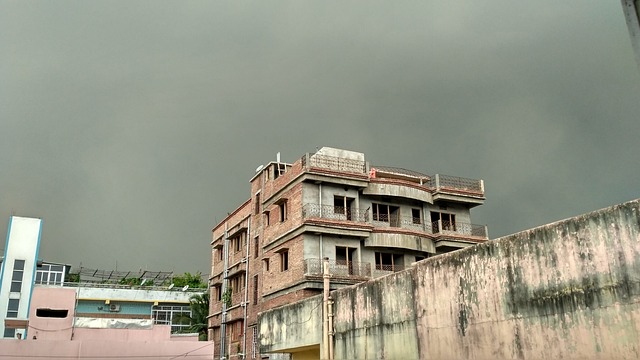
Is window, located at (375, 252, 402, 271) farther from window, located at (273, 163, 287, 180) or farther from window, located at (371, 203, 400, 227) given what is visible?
window, located at (273, 163, 287, 180)

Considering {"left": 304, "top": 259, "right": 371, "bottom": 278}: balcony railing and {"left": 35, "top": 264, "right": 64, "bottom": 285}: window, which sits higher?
{"left": 35, "top": 264, "right": 64, "bottom": 285}: window

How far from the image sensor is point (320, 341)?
779 inches

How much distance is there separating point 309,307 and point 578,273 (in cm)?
1151

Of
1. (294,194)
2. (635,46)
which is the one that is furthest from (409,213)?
(635,46)

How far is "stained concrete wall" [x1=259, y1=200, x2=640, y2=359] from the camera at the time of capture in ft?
33.6

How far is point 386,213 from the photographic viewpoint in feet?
120

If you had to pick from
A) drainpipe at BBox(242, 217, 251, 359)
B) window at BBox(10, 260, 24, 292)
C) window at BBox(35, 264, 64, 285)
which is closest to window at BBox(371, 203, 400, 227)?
drainpipe at BBox(242, 217, 251, 359)

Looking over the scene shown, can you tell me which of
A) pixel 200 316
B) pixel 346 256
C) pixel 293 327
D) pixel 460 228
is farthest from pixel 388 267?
pixel 200 316

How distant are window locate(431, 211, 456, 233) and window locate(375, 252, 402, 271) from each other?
4.09 m

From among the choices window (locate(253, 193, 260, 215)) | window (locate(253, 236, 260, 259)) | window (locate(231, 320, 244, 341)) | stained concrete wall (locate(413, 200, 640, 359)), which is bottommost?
stained concrete wall (locate(413, 200, 640, 359))

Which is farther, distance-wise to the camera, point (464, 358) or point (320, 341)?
point (320, 341)

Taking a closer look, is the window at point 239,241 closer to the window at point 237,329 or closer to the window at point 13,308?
the window at point 237,329

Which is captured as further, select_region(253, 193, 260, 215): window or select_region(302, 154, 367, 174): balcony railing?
select_region(253, 193, 260, 215): window

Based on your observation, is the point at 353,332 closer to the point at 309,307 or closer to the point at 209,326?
the point at 309,307
